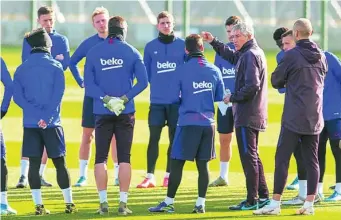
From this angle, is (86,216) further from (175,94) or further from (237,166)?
(237,166)

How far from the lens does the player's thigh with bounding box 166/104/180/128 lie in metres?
13.4

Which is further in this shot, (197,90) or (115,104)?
(197,90)

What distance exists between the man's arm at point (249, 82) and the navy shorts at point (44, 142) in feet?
6.01

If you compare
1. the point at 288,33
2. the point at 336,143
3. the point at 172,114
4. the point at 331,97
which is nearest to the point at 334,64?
the point at 331,97

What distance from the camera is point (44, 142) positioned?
11148 mm

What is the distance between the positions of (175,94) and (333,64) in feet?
7.19

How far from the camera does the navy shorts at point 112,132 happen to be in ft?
36.8

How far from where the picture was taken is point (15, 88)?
1109 cm

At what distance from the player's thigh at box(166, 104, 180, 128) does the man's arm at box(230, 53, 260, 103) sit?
7.32ft

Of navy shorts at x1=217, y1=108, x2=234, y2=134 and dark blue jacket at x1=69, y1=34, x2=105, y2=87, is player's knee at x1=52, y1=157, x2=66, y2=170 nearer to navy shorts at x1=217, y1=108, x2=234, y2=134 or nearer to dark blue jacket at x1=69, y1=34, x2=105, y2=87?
dark blue jacket at x1=69, y1=34, x2=105, y2=87

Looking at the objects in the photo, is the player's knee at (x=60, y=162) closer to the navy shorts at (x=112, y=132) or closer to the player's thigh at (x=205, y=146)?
the navy shorts at (x=112, y=132)

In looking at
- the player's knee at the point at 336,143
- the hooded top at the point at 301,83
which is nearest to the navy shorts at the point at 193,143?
the hooded top at the point at 301,83

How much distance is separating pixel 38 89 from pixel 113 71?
0.79 m

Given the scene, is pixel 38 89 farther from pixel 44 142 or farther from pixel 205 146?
pixel 205 146
